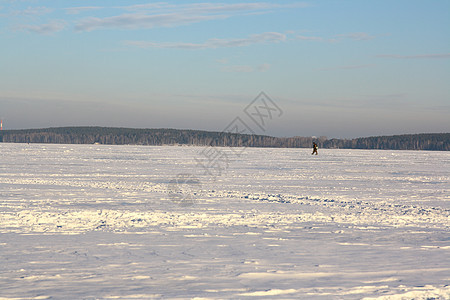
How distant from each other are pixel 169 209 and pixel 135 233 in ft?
9.98

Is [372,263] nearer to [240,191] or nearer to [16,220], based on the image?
[16,220]

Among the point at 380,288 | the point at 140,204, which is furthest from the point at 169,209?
the point at 380,288

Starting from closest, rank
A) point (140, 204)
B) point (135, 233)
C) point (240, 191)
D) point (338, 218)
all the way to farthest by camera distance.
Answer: point (135, 233) → point (338, 218) → point (140, 204) → point (240, 191)

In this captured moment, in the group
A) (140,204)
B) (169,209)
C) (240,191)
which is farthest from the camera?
(240,191)

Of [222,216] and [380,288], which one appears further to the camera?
[222,216]

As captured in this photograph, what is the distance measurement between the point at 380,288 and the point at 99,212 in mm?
6942

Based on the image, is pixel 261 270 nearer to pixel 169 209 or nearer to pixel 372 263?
pixel 372 263

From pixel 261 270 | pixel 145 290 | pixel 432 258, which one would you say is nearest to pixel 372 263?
pixel 432 258

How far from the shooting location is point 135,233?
29.0 feet

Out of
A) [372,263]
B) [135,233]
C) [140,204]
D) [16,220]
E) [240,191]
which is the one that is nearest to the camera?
[372,263]

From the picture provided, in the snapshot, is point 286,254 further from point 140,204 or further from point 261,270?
point 140,204

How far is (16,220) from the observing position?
9977mm

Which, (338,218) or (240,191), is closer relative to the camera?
(338,218)

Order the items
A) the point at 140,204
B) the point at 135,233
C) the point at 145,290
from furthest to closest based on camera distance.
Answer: the point at 140,204 < the point at 135,233 < the point at 145,290
